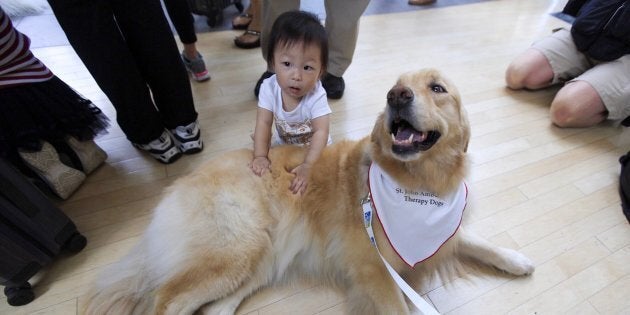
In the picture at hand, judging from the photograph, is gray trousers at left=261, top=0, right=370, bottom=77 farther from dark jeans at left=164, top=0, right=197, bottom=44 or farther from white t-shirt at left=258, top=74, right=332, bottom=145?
white t-shirt at left=258, top=74, right=332, bottom=145

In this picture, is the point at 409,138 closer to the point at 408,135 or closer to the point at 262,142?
the point at 408,135

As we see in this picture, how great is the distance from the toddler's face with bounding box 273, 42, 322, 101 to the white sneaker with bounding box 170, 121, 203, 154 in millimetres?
892

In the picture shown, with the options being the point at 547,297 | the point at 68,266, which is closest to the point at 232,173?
the point at 68,266

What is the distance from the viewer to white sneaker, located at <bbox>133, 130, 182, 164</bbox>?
2107 millimetres

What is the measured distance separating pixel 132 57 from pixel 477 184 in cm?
229

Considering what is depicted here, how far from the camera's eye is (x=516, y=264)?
157cm

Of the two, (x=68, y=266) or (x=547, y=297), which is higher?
(x=68, y=266)

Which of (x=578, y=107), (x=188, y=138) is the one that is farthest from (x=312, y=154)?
(x=578, y=107)

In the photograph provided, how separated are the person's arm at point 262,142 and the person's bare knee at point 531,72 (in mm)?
2459

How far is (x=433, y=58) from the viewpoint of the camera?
3.51 metres

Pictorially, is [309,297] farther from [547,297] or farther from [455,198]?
[547,297]

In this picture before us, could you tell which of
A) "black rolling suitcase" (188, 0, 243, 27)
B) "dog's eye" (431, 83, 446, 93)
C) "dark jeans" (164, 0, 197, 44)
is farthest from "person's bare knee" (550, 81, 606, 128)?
"black rolling suitcase" (188, 0, 243, 27)

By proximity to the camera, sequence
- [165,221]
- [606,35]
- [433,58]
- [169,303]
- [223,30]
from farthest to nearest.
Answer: [223,30], [433,58], [606,35], [165,221], [169,303]

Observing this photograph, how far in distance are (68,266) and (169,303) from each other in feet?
2.33
